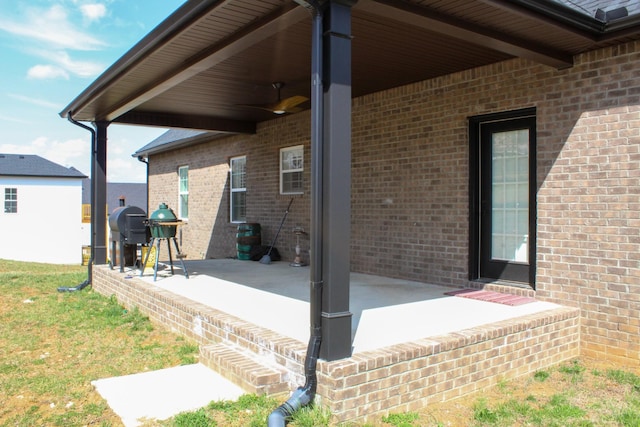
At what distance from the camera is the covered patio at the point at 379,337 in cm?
355

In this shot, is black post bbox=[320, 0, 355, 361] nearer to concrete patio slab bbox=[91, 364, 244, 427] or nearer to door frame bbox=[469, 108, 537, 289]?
concrete patio slab bbox=[91, 364, 244, 427]

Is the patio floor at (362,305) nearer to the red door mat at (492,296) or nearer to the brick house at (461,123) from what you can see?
the red door mat at (492,296)

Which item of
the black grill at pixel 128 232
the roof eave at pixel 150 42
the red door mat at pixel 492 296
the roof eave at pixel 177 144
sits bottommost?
the red door mat at pixel 492 296

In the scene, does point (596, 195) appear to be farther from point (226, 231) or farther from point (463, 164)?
point (226, 231)

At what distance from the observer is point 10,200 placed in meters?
25.5

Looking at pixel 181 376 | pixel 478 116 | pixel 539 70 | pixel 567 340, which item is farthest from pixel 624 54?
pixel 181 376

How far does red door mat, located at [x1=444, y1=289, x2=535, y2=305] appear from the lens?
5.46m

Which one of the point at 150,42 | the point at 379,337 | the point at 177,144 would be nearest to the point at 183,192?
the point at 177,144

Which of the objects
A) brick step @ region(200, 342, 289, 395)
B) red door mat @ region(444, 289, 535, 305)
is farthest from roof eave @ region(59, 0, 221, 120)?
red door mat @ region(444, 289, 535, 305)

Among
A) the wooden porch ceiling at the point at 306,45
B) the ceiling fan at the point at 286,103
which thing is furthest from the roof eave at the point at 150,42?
the ceiling fan at the point at 286,103

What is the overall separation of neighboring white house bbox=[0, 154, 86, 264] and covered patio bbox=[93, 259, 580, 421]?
22312mm

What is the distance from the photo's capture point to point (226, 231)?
480 inches

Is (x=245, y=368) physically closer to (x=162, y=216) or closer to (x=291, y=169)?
(x=162, y=216)

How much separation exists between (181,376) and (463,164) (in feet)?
13.6
